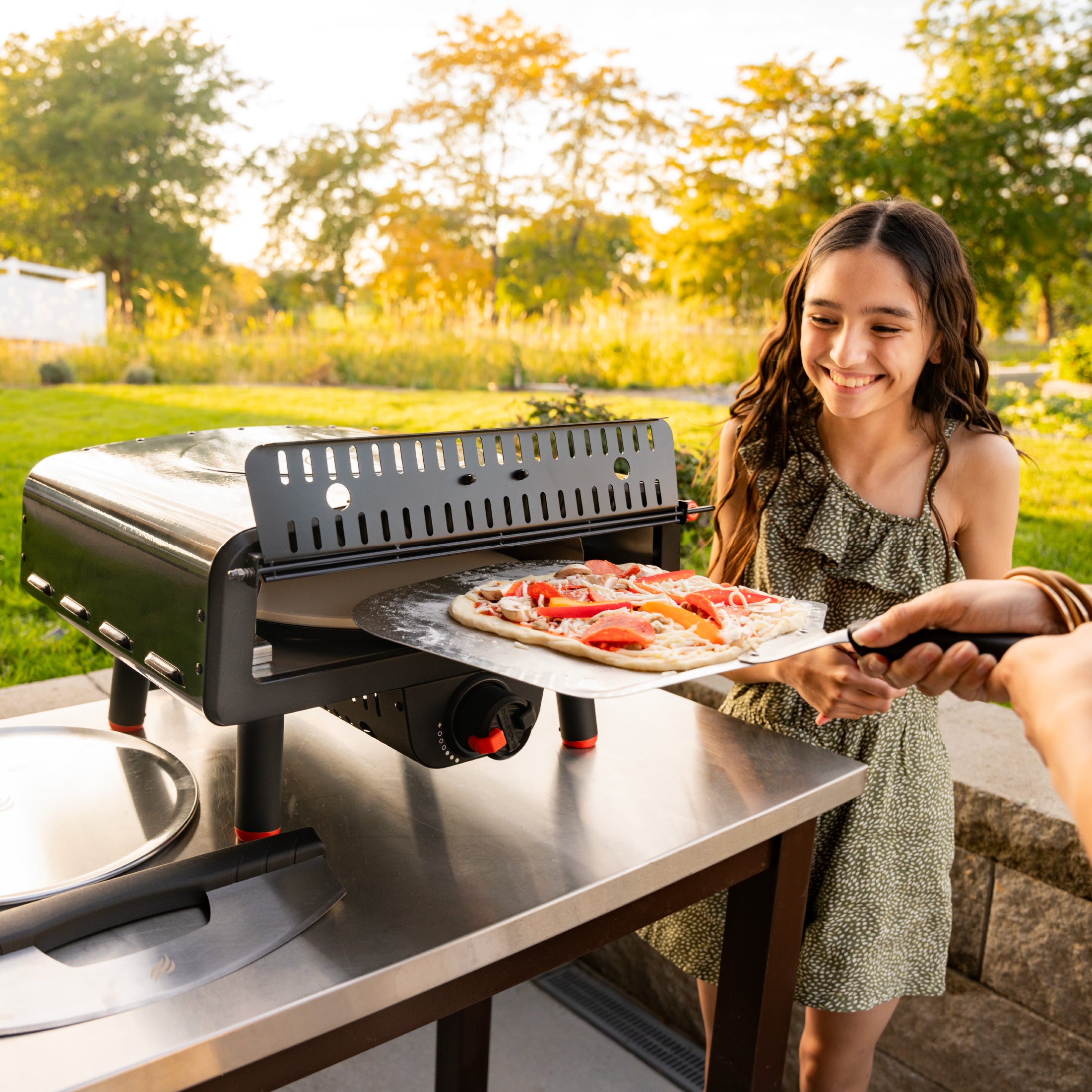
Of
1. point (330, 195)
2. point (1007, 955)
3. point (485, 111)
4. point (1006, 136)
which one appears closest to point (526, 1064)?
point (1007, 955)

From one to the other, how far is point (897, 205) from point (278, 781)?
1.29 meters

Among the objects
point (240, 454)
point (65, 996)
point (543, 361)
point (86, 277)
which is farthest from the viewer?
point (543, 361)

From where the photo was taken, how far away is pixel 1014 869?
1.73 meters

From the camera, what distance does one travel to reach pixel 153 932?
840mm

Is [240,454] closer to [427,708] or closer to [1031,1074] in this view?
[427,708]

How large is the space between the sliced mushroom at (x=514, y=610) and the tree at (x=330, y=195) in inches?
152

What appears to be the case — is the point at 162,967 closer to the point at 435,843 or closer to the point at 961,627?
the point at 435,843

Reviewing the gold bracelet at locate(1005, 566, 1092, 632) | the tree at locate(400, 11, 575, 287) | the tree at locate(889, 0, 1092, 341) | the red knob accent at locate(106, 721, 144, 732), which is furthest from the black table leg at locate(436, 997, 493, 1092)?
the tree at locate(889, 0, 1092, 341)

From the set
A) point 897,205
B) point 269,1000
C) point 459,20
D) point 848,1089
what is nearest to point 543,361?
point 459,20

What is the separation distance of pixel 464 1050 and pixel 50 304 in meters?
2.89

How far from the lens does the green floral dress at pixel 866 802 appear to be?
1510 mm

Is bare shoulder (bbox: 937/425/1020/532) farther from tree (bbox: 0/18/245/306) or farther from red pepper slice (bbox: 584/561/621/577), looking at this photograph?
tree (bbox: 0/18/245/306)

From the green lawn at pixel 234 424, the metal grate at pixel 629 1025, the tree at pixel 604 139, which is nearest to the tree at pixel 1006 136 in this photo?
the green lawn at pixel 234 424

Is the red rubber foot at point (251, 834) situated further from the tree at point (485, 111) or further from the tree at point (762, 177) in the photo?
the tree at point (762, 177)
